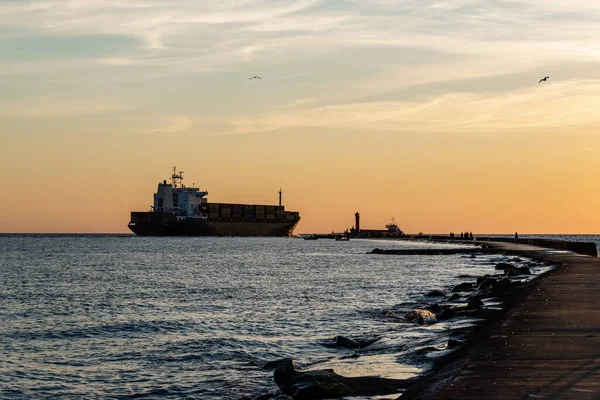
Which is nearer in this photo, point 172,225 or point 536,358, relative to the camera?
point 536,358

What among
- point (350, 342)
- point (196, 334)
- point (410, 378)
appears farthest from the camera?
point (196, 334)

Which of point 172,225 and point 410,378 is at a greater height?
point 172,225

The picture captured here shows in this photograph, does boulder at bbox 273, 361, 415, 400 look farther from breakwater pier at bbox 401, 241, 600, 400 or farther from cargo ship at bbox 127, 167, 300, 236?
cargo ship at bbox 127, 167, 300, 236

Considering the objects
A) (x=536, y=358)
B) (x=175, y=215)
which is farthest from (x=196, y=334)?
(x=175, y=215)

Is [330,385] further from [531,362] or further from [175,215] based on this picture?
[175,215]

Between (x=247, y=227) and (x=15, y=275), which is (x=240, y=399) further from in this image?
(x=247, y=227)

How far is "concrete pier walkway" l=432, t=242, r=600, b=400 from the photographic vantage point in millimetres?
8798

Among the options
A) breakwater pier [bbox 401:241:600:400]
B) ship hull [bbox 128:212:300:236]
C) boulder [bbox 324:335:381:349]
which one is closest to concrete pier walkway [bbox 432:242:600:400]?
breakwater pier [bbox 401:241:600:400]

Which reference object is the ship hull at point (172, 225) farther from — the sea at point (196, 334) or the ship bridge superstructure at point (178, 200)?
the sea at point (196, 334)

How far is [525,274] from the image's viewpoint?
123 ft

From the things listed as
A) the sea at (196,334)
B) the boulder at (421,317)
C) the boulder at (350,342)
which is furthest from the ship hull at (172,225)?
the boulder at (350,342)

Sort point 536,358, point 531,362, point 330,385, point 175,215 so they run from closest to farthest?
point 531,362 < point 536,358 < point 330,385 < point 175,215

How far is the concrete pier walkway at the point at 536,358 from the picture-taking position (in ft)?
28.9

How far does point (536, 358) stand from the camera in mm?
10758
